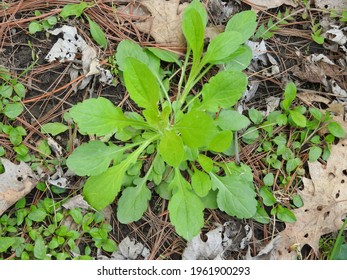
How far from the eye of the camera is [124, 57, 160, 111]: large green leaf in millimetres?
2217

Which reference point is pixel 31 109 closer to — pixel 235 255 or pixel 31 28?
pixel 31 28

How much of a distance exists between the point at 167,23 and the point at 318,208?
1.43 meters

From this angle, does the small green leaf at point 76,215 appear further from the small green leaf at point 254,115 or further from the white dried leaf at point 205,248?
the small green leaf at point 254,115

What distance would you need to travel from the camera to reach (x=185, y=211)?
2436 mm

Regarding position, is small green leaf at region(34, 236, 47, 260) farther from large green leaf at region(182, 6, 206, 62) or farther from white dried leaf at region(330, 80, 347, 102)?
white dried leaf at region(330, 80, 347, 102)

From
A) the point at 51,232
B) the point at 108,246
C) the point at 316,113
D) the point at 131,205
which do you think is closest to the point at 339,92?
the point at 316,113

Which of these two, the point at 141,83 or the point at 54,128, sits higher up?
the point at 141,83

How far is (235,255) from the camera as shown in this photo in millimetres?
2594

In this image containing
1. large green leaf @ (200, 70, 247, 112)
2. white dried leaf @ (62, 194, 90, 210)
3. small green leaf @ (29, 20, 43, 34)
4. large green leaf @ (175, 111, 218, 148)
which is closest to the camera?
large green leaf @ (175, 111, 218, 148)

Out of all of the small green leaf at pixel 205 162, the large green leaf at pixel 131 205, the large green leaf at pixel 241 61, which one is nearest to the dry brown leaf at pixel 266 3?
the large green leaf at pixel 241 61

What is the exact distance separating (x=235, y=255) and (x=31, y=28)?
179 cm

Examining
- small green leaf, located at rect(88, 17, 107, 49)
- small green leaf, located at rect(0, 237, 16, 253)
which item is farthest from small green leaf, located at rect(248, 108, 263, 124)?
small green leaf, located at rect(0, 237, 16, 253)

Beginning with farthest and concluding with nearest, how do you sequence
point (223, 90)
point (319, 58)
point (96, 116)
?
point (319, 58), point (223, 90), point (96, 116)

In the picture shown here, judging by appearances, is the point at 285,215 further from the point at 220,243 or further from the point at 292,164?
the point at 220,243
